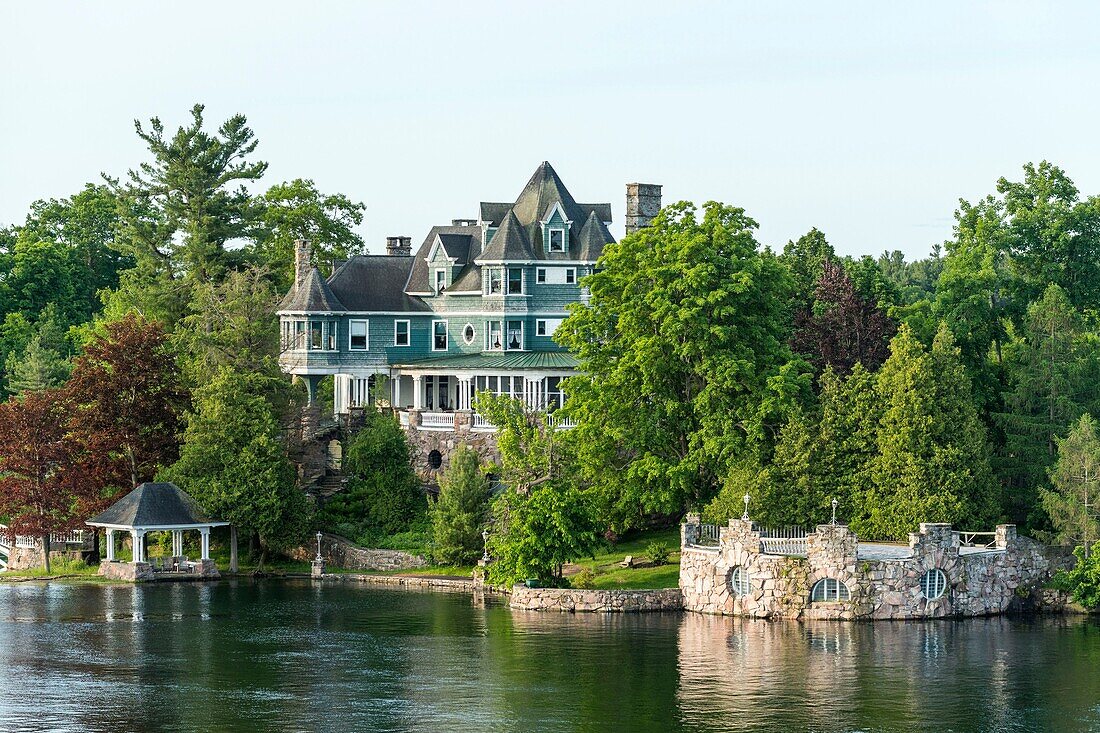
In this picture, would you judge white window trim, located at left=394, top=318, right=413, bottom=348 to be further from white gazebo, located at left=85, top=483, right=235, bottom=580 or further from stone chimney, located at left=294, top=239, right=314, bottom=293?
white gazebo, located at left=85, top=483, right=235, bottom=580

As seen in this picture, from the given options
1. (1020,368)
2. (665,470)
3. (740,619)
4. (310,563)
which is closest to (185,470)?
(310,563)

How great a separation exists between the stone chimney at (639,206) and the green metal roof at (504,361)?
6634 mm

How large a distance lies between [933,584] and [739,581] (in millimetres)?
6069

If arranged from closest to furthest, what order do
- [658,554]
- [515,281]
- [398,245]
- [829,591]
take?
[829,591] → [658,554] → [515,281] → [398,245]

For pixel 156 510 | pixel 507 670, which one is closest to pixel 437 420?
pixel 156 510

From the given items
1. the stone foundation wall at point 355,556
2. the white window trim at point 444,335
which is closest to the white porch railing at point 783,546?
the stone foundation wall at point 355,556

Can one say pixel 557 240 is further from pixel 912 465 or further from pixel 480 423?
pixel 912 465

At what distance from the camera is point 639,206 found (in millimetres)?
84375

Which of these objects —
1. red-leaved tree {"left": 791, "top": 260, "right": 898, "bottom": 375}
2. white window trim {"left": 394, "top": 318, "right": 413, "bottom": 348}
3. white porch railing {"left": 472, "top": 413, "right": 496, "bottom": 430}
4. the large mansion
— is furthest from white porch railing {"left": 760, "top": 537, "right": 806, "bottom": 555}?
white window trim {"left": 394, "top": 318, "right": 413, "bottom": 348}

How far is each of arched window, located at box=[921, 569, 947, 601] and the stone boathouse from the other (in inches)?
1.2

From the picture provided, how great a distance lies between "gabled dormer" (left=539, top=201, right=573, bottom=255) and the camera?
8388 cm

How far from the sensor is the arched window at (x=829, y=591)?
5969cm

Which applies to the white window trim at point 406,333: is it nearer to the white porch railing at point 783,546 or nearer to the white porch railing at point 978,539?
the white porch railing at point 783,546

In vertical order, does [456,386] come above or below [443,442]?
above
